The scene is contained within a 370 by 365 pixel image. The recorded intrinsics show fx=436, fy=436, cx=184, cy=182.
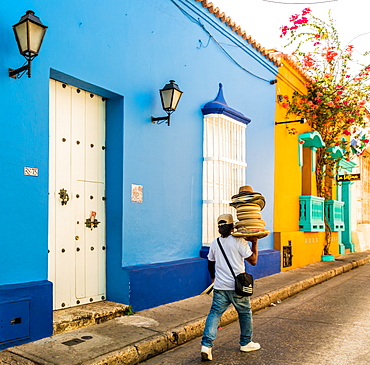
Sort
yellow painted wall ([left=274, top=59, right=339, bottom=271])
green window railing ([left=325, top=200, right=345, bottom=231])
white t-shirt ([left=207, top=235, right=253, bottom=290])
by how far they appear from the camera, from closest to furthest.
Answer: white t-shirt ([left=207, top=235, right=253, bottom=290]) → yellow painted wall ([left=274, top=59, right=339, bottom=271]) → green window railing ([left=325, top=200, right=345, bottom=231])

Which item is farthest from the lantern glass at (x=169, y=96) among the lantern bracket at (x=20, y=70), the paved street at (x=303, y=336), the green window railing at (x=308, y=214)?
the green window railing at (x=308, y=214)

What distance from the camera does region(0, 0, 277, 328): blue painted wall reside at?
4.56 meters

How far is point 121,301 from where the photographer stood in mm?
5836

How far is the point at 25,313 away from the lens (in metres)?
4.40

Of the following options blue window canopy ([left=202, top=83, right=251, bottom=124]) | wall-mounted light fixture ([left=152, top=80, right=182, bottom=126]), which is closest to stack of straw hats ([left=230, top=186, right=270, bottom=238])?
wall-mounted light fixture ([left=152, top=80, right=182, bottom=126])

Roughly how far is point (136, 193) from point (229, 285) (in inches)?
87.8

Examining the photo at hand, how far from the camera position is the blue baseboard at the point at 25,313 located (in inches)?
167

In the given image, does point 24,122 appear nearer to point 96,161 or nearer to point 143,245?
point 96,161

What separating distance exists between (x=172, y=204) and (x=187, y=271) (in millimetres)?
1081

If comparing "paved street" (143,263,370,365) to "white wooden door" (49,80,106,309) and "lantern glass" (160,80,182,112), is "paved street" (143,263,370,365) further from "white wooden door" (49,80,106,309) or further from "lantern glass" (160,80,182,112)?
"lantern glass" (160,80,182,112)

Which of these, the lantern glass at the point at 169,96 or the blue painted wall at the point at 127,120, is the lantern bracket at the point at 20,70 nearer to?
the blue painted wall at the point at 127,120

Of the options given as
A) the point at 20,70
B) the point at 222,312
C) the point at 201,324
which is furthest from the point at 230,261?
the point at 20,70

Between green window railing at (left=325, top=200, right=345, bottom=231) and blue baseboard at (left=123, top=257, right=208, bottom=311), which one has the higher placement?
green window railing at (left=325, top=200, right=345, bottom=231)

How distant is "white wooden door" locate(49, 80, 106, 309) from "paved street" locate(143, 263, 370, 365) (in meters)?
1.57
